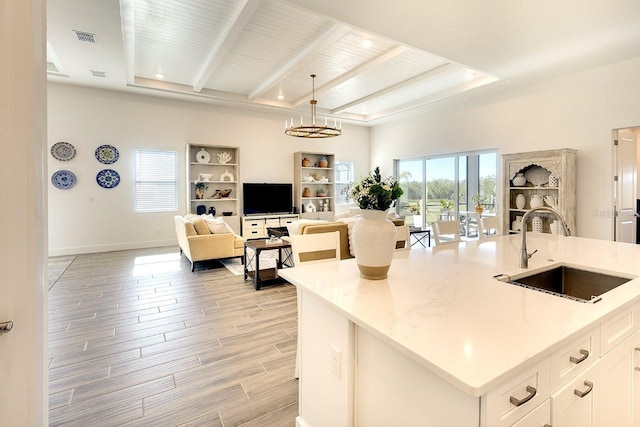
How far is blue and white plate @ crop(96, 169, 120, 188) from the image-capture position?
6.59 meters

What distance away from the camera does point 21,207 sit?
1.13 meters

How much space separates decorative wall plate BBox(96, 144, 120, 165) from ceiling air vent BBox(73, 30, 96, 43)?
9.50 feet

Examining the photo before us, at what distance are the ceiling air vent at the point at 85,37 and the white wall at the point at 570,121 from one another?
21.3ft

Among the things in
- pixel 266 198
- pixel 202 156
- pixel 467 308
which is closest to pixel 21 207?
pixel 467 308

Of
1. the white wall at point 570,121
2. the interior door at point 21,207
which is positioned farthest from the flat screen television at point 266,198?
the interior door at point 21,207

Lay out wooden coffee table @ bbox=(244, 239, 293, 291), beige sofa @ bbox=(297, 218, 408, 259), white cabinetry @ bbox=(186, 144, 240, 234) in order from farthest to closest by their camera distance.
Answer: white cabinetry @ bbox=(186, 144, 240, 234) → beige sofa @ bbox=(297, 218, 408, 259) → wooden coffee table @ bbox=(244, 239, 293, 291)

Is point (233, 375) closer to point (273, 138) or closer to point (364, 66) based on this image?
point (364, 66)

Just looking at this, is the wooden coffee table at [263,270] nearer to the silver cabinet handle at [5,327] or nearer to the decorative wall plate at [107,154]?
the silver cabinet handle at [5,327]

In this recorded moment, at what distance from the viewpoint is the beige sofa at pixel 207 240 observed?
5062 mm

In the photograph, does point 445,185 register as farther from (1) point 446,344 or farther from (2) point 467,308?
(1) point 446,344

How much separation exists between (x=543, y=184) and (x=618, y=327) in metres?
5.09

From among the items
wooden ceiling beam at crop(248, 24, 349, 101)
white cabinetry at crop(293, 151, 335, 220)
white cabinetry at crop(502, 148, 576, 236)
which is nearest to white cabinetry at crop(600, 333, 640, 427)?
wooden ceiling beam at crop(248, 24, 349, 101)

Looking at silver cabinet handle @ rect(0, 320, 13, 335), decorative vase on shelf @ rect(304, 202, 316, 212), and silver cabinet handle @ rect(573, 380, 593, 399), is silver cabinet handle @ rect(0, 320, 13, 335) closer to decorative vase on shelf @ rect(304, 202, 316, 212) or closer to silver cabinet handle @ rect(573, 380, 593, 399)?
silver cabinet handle @ rect(573, 380, 593, 399)

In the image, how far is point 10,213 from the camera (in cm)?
109
